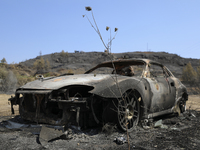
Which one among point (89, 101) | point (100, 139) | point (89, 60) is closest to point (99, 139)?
point (100, 139)

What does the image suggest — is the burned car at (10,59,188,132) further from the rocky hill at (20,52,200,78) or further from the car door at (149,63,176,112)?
the rocky hill at (20,52,200,78)

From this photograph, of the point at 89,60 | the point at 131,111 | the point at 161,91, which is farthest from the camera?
the point at 89,60

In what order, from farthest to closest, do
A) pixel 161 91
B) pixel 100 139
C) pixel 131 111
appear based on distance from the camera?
pixel 161 91
pixel 131 111
pixel 100 139

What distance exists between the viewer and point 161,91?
5164 millimetres

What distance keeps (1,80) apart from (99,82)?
18.1 metres

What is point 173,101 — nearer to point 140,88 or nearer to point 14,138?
point 140,88

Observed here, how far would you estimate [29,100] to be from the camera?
430 cm

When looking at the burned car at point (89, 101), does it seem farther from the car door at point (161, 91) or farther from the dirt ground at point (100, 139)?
the dirt ground at point (100, 139)

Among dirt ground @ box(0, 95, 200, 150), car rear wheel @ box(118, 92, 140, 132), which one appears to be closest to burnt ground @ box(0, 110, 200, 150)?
dirt ground @ box(0, 95, 200, 150)

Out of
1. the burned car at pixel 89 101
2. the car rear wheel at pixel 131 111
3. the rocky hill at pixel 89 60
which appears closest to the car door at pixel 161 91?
the burned car at pixel 89 101

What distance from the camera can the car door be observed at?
487 cm

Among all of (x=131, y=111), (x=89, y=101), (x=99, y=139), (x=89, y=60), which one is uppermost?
(x=89, y=60)

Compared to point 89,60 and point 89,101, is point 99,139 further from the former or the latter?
point 89,60

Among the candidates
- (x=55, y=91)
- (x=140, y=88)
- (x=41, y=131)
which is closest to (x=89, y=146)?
(x=41, y=131)
